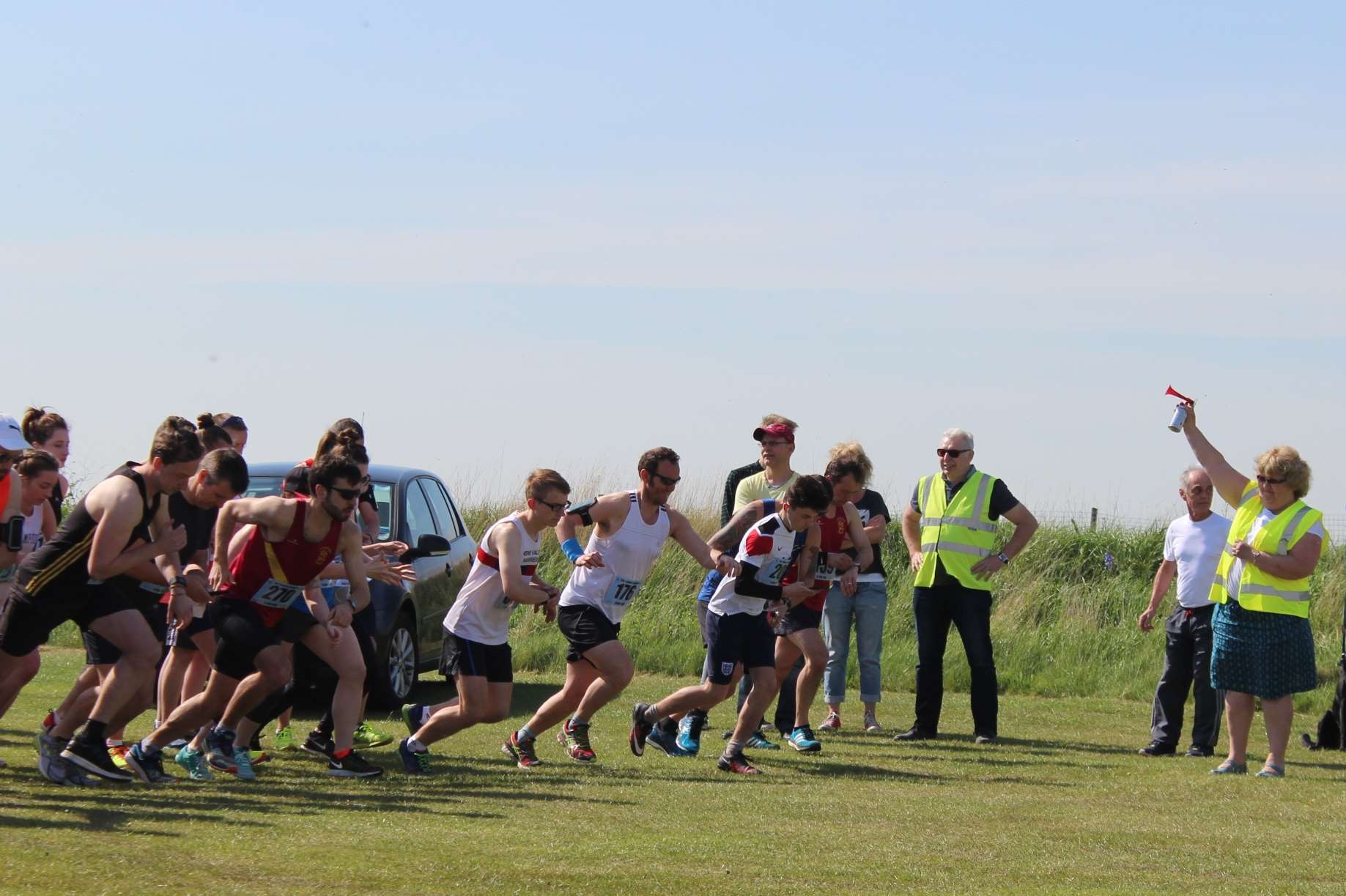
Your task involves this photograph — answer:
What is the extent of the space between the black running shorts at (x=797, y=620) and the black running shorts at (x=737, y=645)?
950 mm

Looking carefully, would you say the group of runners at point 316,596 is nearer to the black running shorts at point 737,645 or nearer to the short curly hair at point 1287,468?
the black running shorts at point 737,645

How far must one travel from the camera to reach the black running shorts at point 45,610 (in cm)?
802

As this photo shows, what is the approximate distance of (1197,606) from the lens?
1166cm

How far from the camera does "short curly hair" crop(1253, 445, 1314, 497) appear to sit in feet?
32.3

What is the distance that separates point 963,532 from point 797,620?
165cm

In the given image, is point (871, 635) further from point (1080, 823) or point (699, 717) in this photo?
point (1080, 823)

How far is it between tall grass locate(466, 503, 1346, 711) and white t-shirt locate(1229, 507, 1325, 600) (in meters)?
5.39

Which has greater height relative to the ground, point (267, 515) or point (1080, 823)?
point (267, 515)

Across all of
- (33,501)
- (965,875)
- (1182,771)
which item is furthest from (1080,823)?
(33,501)

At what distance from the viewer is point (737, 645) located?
988cm

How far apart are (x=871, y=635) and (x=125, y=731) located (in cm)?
491

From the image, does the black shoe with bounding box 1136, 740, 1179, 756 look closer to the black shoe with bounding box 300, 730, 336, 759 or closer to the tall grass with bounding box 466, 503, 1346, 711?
the tall grass with bounding box 466, 503, 1346, 711

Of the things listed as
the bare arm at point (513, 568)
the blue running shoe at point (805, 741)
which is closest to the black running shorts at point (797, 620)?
the blue running shoe at point (805, 741)

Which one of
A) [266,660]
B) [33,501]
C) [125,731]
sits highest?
[33,501]
